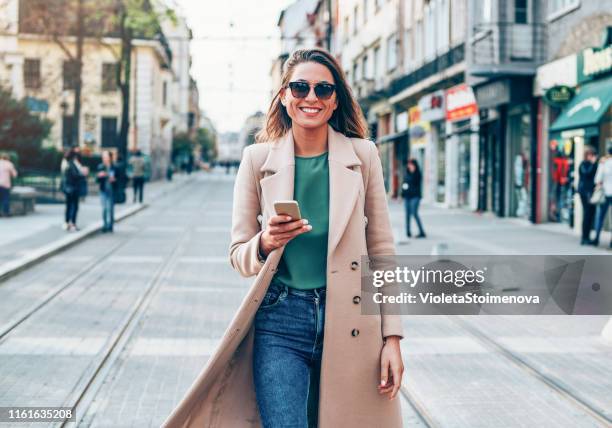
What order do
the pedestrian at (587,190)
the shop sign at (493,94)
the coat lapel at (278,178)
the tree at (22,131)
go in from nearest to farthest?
the coat lapel at (278,178), the pedestrian at (587,190), the shop sign at (493,94), the tree at (22,131)

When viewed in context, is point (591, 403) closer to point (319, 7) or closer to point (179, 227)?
point (179, 227)

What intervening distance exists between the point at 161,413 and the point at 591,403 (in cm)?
263

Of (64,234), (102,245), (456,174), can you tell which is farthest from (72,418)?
(456,174)

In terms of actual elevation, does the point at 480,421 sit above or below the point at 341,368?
below

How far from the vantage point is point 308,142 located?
289 cm

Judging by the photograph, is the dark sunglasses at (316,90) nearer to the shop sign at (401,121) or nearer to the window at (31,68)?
the shop sign at (401,121)

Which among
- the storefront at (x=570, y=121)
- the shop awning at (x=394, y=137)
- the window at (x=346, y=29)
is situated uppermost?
the window at (x=346, y=29)

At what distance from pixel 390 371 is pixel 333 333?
0.22 m

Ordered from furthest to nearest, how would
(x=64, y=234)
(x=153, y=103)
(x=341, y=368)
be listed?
(x=153, y=103), (x=64, y=234), (x=341, y=368)

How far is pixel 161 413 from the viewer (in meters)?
5.09

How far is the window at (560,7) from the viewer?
18.9 m

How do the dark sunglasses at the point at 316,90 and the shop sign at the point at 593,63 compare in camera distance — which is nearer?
the dark sunglasses at the point at 316,90

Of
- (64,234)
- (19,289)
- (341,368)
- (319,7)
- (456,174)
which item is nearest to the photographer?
(341,368)

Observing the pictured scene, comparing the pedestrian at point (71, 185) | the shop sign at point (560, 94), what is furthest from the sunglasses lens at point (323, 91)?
the shop sign at point (560, 94)
